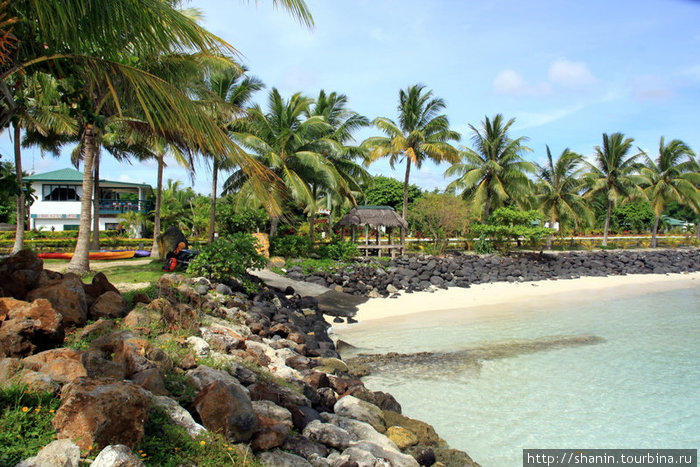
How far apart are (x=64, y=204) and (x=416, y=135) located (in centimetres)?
2369

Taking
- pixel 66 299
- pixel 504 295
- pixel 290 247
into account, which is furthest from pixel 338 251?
pixel 66 299

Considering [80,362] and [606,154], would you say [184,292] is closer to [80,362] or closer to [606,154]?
[80,362]

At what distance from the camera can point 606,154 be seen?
33.0m

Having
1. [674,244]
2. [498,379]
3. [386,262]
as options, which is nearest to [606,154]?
[674,244]

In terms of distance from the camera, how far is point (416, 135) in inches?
962

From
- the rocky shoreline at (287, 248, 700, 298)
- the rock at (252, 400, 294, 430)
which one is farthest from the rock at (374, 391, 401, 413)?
the rocky shoreline at (287, 248, 700, 298)

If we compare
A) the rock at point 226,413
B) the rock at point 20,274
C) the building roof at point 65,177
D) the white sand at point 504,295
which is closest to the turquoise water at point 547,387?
the white sand at point 504,295

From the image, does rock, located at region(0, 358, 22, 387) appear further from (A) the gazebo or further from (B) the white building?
(B) the white building

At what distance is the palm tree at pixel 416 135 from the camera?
24.6 meters

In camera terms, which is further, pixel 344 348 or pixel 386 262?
pixel 386 262

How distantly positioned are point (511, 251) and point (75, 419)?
26.6m

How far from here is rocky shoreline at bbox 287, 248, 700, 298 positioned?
1689cm

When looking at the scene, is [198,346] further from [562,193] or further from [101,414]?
[562,193]

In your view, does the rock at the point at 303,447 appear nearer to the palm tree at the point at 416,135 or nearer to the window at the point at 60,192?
the palm tree at the point at 416,135
